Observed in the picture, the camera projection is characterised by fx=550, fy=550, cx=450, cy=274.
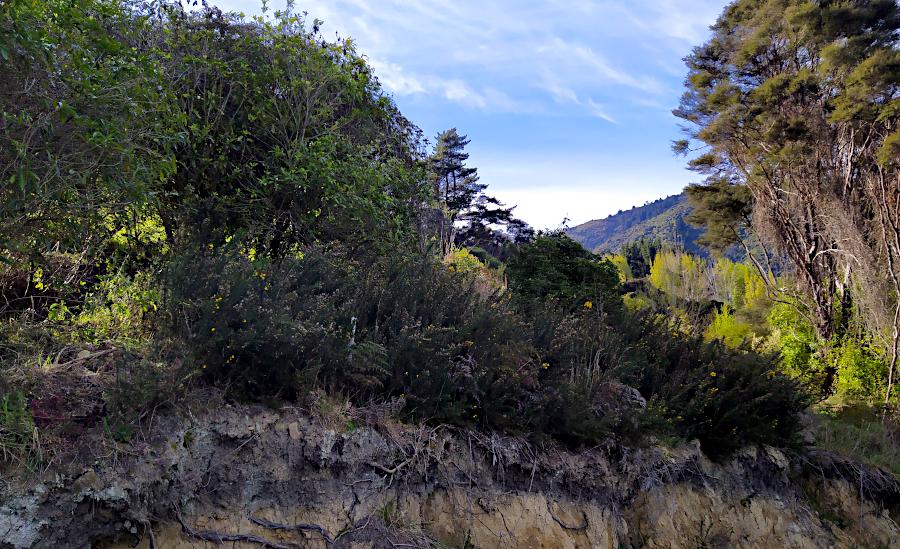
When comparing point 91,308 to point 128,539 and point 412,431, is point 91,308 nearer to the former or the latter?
point 128,539

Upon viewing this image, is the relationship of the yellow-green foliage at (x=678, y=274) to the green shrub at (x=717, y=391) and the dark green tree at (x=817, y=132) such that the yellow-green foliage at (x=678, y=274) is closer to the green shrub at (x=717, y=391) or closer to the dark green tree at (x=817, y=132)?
the dark green tree at (x=817, y=132)

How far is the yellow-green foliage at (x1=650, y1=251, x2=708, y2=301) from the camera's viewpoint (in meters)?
32.7

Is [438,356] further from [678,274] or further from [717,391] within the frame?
[678,274]

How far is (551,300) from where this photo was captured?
7672mm

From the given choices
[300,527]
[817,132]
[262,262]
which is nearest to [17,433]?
[300,527]

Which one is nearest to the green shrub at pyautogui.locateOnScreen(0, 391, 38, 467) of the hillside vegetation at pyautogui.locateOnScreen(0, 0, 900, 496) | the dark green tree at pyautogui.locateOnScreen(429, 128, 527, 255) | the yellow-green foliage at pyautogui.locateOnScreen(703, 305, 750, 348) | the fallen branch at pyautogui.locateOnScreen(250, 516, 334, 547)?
the hillside vegetation at pyautogui.locateOnScreen(0, 0, 900, 496)

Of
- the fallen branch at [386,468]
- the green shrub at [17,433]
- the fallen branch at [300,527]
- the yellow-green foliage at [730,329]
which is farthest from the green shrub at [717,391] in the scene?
the yellow-green foliage at [730,329]

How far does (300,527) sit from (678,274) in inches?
1425

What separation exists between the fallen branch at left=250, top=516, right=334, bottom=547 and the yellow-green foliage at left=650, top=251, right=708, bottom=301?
3044 cm

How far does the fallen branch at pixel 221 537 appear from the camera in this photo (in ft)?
10.0

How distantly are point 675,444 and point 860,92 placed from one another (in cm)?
951

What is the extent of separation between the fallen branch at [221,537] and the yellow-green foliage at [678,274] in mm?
30738

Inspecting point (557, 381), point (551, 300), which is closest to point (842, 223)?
point (551, 300)

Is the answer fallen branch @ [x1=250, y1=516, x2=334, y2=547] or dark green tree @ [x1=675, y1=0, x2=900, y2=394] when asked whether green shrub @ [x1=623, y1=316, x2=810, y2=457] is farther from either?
dark green tree @ [x1=675, y1=0, x2=900, y2=394]
